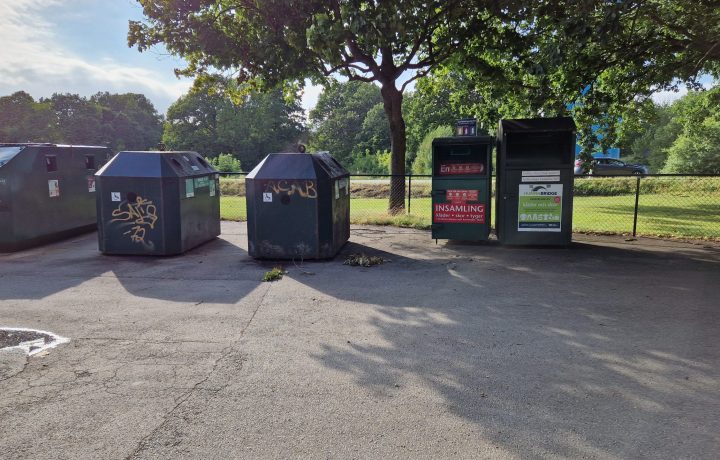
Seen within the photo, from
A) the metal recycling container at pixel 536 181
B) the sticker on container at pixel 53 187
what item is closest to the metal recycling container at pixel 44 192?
the sticker on container at pixel 53 187

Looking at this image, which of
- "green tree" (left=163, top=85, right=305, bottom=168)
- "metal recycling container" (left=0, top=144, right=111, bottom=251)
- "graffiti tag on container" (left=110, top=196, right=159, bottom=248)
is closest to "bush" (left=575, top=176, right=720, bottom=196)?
"graffiti tag on container" (left=110, top=196, right=159, bottom=248)

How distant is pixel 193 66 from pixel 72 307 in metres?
9.34

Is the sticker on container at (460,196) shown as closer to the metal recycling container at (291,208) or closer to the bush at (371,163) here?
the metal recycling container at (291,208)

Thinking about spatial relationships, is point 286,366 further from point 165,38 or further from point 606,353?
point 165,38

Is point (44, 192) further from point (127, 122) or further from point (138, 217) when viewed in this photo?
point (127, 122)

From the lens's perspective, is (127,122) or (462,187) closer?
(462,187)

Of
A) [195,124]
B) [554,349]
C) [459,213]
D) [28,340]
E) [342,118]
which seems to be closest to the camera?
[554,349]

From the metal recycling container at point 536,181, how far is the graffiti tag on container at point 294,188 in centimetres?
349

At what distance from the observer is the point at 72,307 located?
5.86 meters

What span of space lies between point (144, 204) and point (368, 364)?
5.87 metres

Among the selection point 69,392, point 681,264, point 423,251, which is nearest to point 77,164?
point 423,251

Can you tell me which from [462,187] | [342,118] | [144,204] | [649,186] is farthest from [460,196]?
[342,118]

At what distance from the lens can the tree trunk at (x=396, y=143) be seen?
1323 cm

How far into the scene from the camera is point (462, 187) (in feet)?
30.0
